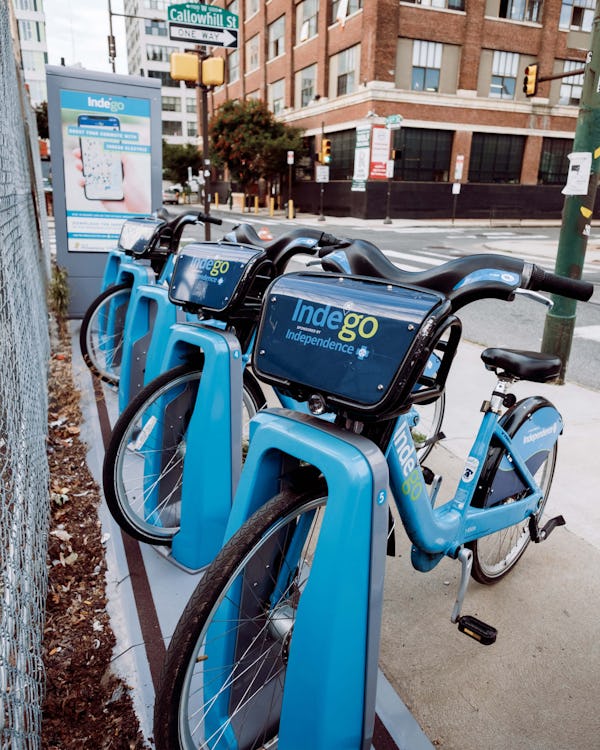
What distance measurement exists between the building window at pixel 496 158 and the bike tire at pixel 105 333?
32.9 m

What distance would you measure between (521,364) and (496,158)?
36124 mm

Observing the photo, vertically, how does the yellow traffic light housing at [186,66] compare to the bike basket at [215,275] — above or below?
above

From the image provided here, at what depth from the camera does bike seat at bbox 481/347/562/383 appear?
2.39 m

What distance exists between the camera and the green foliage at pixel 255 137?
37.2 m

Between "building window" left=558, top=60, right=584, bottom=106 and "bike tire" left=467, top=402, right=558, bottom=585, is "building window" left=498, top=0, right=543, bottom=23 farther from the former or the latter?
"bike tire" left=467, top=402, right=558, bottom=585

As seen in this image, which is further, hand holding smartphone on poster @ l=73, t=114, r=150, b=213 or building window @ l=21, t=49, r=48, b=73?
building window @ l=21, t=49, r=48, b=73

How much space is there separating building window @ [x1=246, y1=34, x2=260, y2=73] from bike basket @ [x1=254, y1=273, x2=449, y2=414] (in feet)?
159

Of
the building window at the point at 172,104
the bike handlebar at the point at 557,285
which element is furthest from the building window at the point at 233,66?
the bike handlebar at the point at 557,285

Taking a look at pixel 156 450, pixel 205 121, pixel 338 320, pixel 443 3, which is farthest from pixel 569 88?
pixel 338 320

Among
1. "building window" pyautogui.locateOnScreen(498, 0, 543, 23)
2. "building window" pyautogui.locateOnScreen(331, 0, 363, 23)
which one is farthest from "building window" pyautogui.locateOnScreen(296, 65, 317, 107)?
"building window" pyautogui.locateOnScreen(498, 0, 543, 23)

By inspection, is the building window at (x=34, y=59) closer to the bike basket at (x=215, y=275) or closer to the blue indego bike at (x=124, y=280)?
the blue indego bike at (x=124, y=280)

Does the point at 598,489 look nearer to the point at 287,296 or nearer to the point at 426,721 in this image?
the point at 426,721

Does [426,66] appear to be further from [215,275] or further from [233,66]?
[215,275]

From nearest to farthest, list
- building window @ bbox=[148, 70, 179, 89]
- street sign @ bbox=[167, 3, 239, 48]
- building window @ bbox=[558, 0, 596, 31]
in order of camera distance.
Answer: street sign @ bbox=[167, 3, 239, 48] → building window @ bbox=[558, 0, 596, 31] → building window @ bbox=[148, 70, 179, 89]
